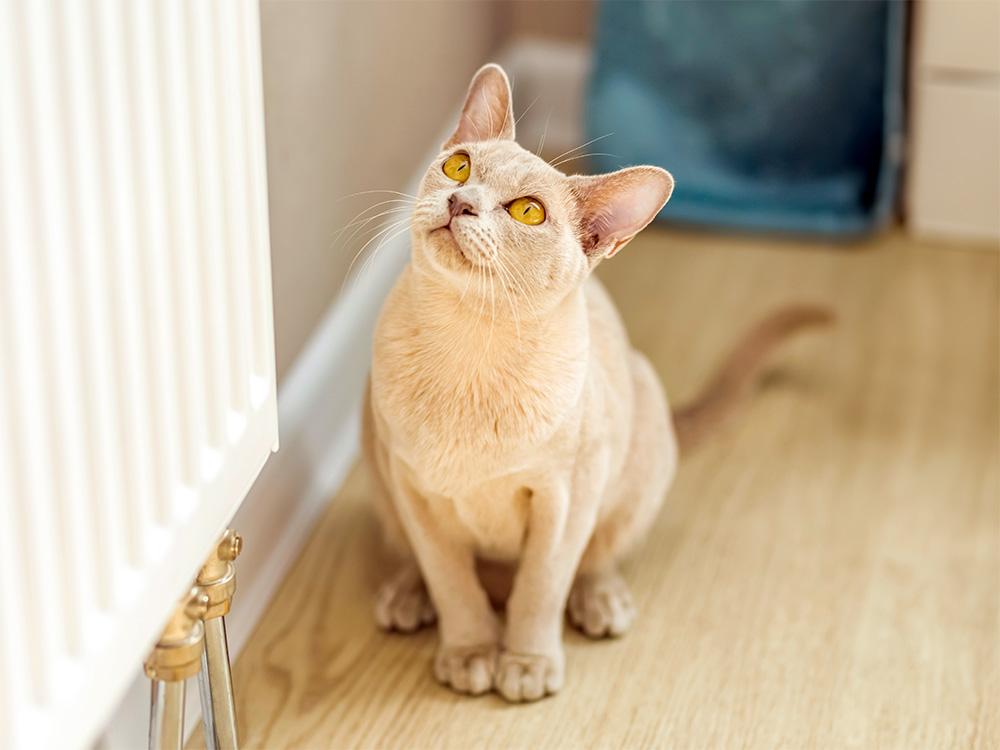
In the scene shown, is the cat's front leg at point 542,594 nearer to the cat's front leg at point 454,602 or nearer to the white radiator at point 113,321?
the cat's front leg at point 454,602

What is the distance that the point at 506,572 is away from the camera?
1.40 metres

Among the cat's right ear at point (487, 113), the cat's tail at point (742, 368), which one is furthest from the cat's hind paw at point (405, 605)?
the cat's right ear at point (487, 113)

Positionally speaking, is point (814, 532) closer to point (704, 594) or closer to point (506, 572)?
point (704, 594)

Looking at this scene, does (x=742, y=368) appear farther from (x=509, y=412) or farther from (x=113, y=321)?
(x=113, y=321)

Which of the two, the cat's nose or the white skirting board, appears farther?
the white skirting board

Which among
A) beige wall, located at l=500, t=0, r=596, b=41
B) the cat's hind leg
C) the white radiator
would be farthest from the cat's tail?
beige wall, located at l=500, t=0, r=596, b=41

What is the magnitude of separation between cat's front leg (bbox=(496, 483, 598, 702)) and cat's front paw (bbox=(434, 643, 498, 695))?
0.01 meters

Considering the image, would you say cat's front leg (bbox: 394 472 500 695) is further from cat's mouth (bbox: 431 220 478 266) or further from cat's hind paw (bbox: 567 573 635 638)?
cat's mouth (bbox: 431 220 478 266)

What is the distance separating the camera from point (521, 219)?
3.39 feet

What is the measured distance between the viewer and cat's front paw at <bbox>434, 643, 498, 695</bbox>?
1.26 meters

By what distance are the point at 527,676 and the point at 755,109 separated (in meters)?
1.14

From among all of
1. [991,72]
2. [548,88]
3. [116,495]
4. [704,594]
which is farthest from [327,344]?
[991,72]

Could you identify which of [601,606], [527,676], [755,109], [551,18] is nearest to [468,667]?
[527,676]

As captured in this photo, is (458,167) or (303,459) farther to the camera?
(303,459)
